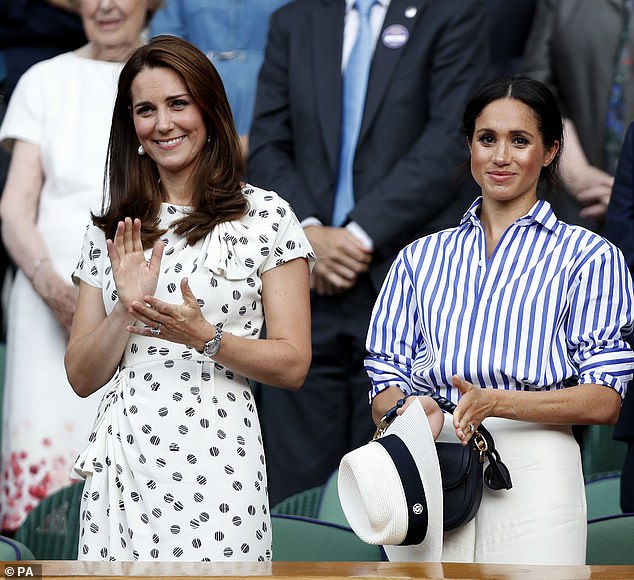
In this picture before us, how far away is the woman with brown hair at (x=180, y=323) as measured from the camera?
3250 mm

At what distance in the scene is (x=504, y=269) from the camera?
345 cm

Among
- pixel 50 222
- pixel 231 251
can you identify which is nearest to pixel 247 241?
pixel 231 251

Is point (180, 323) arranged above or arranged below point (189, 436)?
above

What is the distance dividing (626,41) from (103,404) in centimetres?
294

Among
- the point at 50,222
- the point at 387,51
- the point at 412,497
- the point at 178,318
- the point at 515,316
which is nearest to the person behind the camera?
the point at 412,497

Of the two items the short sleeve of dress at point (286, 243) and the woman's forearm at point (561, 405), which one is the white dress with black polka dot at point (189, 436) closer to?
the short sleeve of dress at point (286, 243)

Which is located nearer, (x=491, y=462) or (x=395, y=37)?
(x=491, y=462)

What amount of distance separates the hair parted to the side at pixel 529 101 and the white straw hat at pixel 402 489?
0.86m

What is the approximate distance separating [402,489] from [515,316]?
0.58 m

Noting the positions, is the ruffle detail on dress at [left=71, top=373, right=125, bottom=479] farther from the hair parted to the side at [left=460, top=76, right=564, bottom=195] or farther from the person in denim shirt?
the person in denim shirt

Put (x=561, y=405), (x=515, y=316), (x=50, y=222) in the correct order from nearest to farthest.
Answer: (x=561, y=405)
(x=515, y=316)
(x=50, y=222)

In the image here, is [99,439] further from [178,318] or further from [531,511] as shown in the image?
[531,511]

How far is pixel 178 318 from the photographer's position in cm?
314

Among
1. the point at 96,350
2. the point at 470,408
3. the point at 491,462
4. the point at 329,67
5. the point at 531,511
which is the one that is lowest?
the point at 531,511
